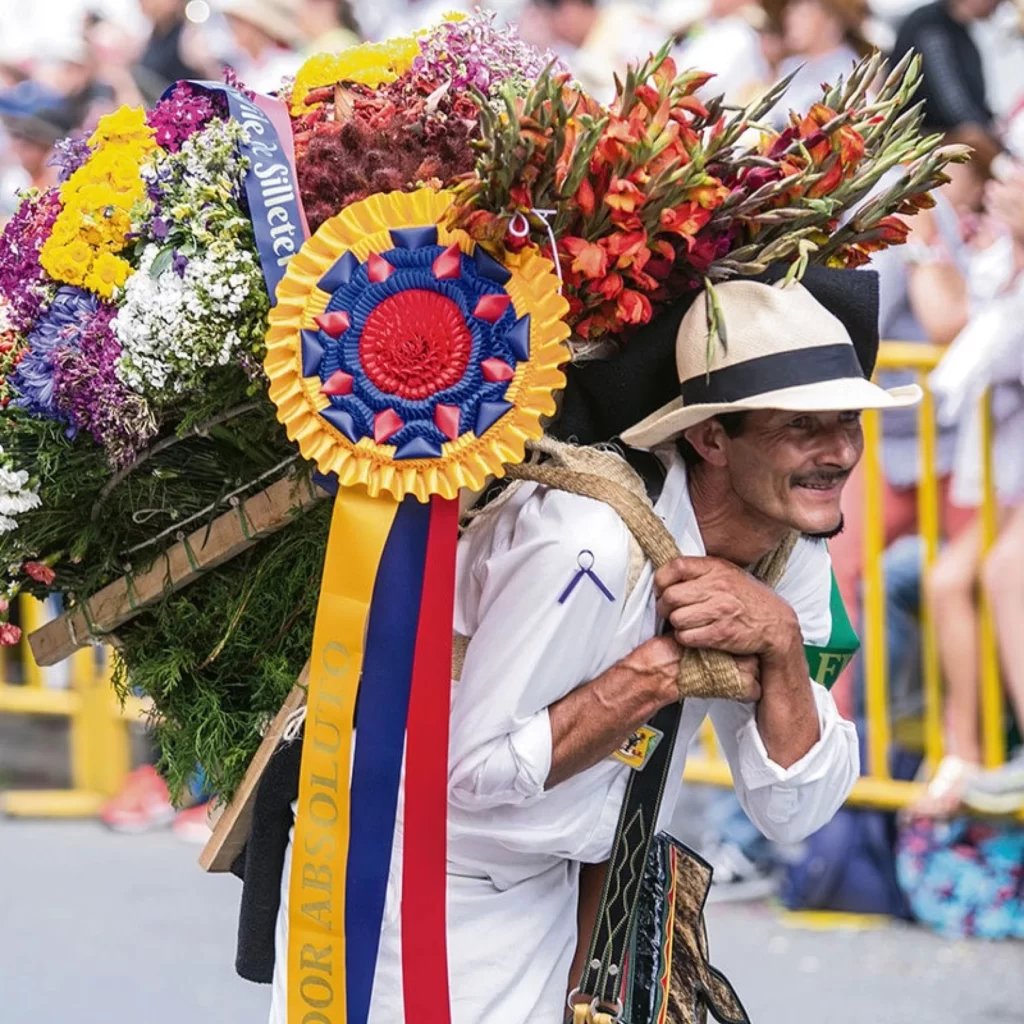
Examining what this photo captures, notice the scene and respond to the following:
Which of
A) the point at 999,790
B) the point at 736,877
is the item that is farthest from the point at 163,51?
the point at 999,790

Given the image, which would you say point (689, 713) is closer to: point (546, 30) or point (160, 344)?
point (160, 344)

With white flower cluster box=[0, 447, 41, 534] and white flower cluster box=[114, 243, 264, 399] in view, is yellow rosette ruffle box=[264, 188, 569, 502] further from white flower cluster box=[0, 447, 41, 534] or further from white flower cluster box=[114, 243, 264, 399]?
white flower cluster box=[0, 447, 41, 534]

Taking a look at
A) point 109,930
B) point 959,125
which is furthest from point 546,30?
point 109,930

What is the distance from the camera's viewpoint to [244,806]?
9.64 feet

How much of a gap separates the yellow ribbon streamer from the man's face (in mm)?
540

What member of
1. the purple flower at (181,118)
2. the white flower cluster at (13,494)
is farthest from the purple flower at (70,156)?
the white flower cluster at (13,494)

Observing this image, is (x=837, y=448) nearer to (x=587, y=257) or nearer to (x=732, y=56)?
(x=587, y=257)

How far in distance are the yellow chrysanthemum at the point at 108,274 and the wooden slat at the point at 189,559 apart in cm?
36

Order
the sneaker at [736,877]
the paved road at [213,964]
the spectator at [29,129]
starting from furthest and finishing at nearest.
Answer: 1. the spectator at [29,129]
2. the sneaker at [736,877]
3. the paved road at [213,964]

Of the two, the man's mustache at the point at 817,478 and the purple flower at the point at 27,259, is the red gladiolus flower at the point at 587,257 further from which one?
the purple flower at the point at 27,259

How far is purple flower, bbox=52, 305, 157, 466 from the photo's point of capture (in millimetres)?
2686

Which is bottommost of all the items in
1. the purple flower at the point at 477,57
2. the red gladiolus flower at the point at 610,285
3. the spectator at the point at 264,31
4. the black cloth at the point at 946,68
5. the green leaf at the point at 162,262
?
the red gladiolus flower at the point at 610,285

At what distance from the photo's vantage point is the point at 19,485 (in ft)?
9.06

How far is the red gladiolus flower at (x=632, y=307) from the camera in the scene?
8.61 feet
